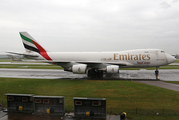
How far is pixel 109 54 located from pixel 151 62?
7.75 meters

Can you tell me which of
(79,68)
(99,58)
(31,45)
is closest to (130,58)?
(99,58)

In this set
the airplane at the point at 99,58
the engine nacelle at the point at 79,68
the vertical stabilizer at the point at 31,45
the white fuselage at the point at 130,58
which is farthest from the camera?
the vertical stabilizer at the point at 31,45

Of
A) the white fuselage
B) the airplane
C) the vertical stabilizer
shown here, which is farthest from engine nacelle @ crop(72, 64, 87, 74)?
the vertical stabilizer

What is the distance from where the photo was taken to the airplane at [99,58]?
23078 millimetres

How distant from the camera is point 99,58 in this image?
25.8m

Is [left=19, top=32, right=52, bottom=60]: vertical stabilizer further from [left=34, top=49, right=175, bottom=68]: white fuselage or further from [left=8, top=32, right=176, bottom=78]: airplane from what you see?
[left=34, top=49, right=175, bottom=68]: white fuselage

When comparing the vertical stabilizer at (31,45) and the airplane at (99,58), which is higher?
the vertical stabilizer at (31,45)

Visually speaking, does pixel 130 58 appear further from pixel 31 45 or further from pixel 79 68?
pixel 31 45

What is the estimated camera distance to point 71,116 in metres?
8.03

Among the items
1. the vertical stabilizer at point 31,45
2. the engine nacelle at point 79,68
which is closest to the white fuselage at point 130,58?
the engine nacelle at point 79,68

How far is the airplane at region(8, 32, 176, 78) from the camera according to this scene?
2308 cm

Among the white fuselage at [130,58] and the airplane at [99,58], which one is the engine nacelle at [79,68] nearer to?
the airplane at [99,58]

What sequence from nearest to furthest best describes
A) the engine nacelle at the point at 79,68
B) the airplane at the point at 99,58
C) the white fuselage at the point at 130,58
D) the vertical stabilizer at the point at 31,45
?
the engine nacelle at the point at 79,68 < the airplane at the point at 99,58 < the white fuselage at the point at 130,58 < the vertical stabilizer at the point at 31,45

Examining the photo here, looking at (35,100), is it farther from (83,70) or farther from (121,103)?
(83,70)
